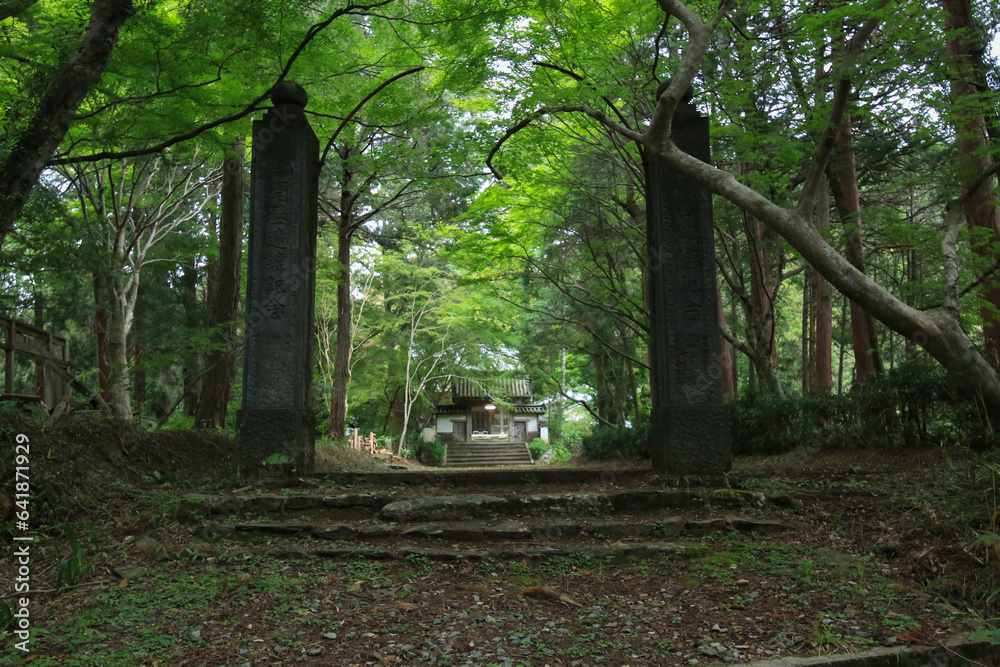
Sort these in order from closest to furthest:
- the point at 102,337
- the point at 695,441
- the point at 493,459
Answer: the point at 695,441 < the point at 102,337 < the point at 493,459

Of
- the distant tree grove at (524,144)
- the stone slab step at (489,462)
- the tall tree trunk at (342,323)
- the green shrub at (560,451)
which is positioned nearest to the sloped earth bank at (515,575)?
the distant tree grove at (524,144)

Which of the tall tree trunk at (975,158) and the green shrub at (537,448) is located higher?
the tall tree trunk at (975,158)

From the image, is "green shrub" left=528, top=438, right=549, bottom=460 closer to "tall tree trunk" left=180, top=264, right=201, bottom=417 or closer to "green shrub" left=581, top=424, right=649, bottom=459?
"green shrub" left=581, top=424, right=649, bottom=459

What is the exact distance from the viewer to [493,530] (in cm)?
406

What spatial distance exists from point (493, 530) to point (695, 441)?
7.44ft

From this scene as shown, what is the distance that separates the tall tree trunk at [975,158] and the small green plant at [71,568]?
7.27m

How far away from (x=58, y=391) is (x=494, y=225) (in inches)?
252

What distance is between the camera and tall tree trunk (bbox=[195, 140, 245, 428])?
851cm

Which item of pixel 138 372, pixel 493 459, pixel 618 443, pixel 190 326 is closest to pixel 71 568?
pixel 190 326

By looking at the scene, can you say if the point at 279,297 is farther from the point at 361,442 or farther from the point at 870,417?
the point at 361,442

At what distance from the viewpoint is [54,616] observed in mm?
2848

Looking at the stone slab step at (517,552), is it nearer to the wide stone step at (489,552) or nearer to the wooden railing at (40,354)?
the wide stone step at (489,552)

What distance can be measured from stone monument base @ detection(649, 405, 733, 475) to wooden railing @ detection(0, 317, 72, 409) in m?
6.06

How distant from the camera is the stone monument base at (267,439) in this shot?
538cm
